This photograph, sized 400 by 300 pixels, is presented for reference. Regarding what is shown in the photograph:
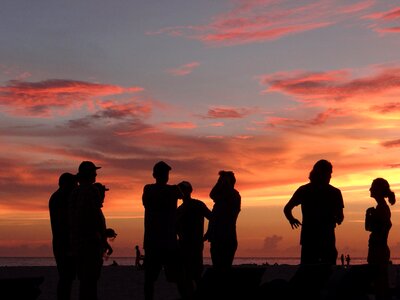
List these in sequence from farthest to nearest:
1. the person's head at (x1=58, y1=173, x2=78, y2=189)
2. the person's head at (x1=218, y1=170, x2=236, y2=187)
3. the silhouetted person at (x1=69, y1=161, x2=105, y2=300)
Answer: the person's head at (x1=218, y1=170, x2=236, y2=187) → the person's head at (x1=58, y1=173, x2=78, y2=189) → the silhouetted person at (x1=69, y1=161, x2=105, y2=300)

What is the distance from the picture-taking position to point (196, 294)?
938 centimetres

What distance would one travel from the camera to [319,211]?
12.4 metres

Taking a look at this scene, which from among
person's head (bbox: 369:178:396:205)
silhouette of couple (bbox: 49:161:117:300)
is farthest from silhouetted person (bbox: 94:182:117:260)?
person's head (bbox: 369:178:396:205)

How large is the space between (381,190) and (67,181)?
4657 mm

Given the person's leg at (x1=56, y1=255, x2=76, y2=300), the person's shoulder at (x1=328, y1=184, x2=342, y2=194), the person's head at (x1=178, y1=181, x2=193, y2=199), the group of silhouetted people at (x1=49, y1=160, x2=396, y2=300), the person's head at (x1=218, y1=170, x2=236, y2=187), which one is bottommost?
the person's leg at (x1=56, y1=255, x2=76, y2=300)

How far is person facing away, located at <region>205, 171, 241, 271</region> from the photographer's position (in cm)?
1424

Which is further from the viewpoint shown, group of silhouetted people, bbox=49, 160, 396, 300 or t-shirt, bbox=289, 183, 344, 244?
t-shirt, bbox=289, 183, 344, 244

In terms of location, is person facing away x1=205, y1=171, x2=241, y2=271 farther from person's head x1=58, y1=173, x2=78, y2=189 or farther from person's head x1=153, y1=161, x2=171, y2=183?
person's head x1=58, y1=173, x2=78, y2=189

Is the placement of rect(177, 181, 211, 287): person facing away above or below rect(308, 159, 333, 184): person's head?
below

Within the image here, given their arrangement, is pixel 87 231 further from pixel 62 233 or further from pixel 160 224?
pixel 62 233

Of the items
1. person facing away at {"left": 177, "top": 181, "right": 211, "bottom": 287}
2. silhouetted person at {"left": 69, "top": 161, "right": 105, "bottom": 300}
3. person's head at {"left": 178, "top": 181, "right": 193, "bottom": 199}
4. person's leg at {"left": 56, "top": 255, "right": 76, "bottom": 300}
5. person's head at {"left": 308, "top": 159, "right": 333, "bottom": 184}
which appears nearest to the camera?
silhouetted person at {"left": 69, "top": 161, "right": 105, "bottom": 300}

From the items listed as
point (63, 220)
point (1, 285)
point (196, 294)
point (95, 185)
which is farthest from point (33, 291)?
point (63, 220)

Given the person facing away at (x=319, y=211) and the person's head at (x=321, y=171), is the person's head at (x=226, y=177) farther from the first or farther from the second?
the person's head at (x=321, y=171)

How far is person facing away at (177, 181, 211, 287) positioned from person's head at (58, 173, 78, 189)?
2.08 meters
